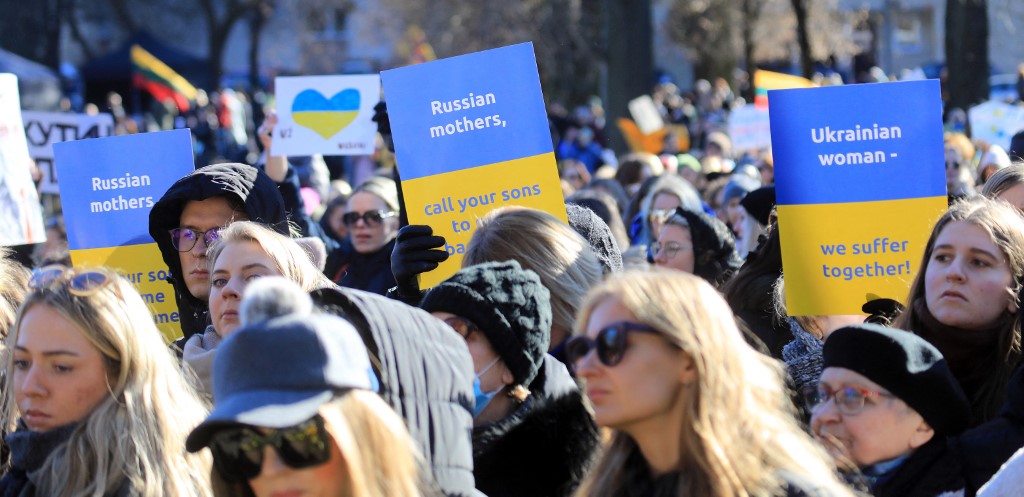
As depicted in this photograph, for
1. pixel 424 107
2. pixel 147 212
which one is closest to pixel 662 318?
pixel 424 107

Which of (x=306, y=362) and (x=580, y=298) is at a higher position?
(x=306, y=362)

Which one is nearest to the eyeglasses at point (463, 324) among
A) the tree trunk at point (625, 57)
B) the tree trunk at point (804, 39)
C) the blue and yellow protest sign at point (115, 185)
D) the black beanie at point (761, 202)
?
the blue and yellow protest sign at point (115, 185)

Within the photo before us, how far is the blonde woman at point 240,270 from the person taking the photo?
448cm

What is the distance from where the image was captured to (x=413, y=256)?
4766 mm

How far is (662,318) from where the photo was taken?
2.92 meters

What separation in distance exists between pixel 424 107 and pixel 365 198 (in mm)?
2822

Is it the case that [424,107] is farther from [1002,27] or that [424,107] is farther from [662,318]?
[1002,27]

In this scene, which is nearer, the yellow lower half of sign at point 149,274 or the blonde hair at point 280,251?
the blonde hair at point 280,251

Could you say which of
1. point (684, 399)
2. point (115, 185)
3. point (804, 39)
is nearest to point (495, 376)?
point (684, 399)

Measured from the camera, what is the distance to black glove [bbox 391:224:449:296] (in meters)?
4.76

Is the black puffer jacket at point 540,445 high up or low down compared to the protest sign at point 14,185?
down

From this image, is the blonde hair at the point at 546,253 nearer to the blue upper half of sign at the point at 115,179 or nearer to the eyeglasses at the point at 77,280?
the eyeglasses at the point at 77,280

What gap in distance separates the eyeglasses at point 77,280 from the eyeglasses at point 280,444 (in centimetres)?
104

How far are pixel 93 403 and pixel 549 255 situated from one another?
4.91ft
